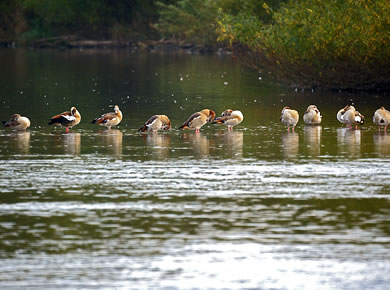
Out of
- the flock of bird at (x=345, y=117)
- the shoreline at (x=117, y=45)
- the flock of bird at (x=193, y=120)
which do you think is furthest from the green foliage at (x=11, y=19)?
the flock of bird at (x=345, y=117)

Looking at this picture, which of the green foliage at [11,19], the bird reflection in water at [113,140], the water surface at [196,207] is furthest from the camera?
the green foliage at [11,19]

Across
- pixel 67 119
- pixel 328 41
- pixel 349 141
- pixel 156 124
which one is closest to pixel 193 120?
pixel 156 124

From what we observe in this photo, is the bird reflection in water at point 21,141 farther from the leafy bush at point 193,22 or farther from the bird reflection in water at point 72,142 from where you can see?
the leafy bush at point 193,22

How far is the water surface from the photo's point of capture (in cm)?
1016

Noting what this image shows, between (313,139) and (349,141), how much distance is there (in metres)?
0.76

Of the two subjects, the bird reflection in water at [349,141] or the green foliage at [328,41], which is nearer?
the bird reflection in water at [349,141]

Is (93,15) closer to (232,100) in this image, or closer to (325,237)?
(232,100)

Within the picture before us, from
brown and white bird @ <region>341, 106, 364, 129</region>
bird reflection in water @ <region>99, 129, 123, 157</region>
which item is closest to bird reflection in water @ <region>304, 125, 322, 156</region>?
brown and white bird @ <region>341, 106, 364, 129</region>

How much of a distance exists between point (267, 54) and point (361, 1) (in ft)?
13.5

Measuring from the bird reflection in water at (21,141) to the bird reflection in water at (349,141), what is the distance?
18.5 ft

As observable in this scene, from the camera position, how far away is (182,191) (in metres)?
14.4

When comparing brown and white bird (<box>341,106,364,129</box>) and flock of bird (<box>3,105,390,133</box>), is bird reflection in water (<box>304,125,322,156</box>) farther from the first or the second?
brown and white bird (<box>341,106,364,129</box>)

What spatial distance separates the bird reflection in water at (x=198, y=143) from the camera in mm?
18812

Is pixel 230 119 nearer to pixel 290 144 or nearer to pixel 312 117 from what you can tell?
pixel 312 117
